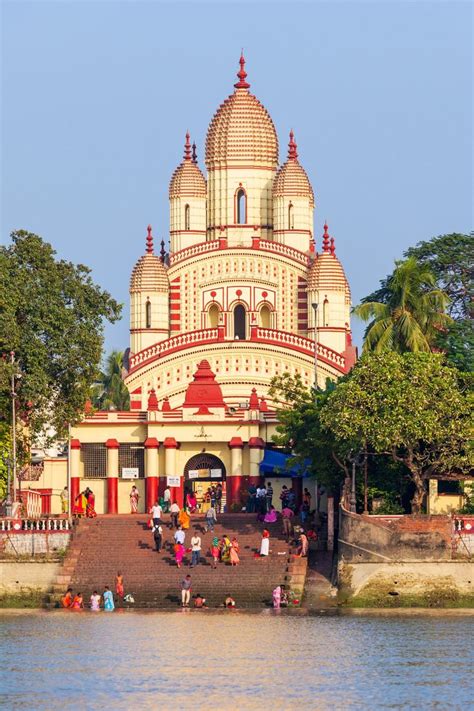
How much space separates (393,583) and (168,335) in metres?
31.2

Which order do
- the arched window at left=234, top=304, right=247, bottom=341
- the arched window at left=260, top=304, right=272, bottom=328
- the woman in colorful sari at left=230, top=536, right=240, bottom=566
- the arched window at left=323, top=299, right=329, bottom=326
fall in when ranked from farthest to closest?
the arched window at left=260, top=304, right=272, bottom=328 → the arched window at left=234, top=304, right=247, bottom=341 → the arched window at left=323, top=299, right=329, bottom=326 → the woman in colorful sari at left=230, top=536, right=240, bottom=566

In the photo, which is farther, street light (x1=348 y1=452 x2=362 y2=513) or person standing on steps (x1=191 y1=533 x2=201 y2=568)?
street light (x1=348 y1=452 x2=362 y2=513)

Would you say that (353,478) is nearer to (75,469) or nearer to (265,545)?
(265,545)

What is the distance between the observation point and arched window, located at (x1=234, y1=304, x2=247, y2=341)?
9431 cm

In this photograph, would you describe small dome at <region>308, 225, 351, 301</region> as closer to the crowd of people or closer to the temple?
the temple

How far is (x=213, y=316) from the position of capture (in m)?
95.2

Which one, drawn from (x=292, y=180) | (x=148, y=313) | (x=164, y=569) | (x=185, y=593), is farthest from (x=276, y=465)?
(x=292, y=180)

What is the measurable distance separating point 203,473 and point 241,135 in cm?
1940

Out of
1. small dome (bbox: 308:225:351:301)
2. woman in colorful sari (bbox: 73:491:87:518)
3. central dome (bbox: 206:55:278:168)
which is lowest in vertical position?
woman in colorful sari (bbox: 73:491:87:518)

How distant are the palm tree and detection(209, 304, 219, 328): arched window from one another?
57.4 feet

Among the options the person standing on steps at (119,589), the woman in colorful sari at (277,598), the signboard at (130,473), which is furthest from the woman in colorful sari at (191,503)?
the woman in colorful sari at (277,598)

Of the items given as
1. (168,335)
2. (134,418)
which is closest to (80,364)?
(134,418)

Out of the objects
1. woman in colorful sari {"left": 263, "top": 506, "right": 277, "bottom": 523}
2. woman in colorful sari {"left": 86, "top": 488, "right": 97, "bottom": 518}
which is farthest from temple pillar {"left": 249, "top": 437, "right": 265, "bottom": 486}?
woman in colorful sari {"left": 263, "top": 506, "right": 277, "bottom": 523}

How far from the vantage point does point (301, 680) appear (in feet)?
161
